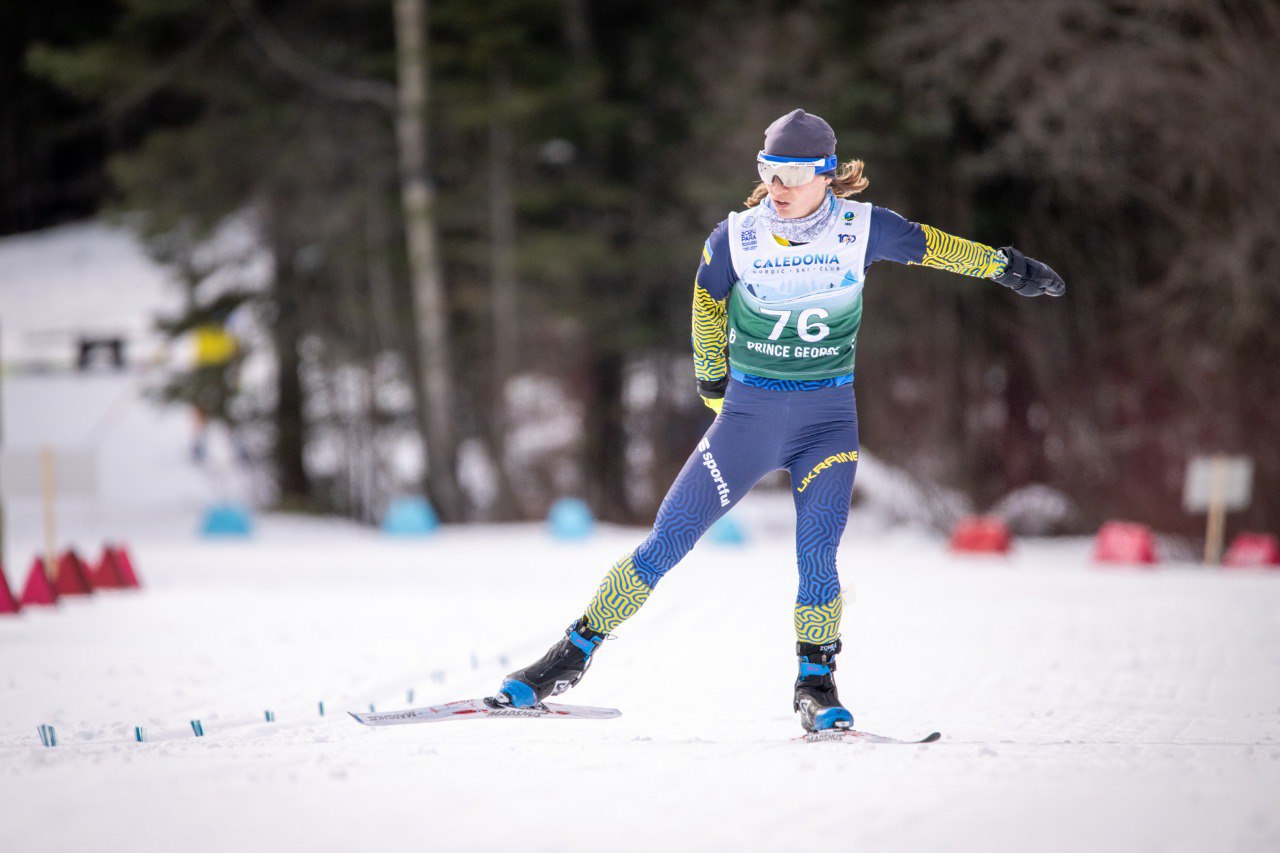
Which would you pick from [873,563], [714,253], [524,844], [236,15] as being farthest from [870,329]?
[524,844]

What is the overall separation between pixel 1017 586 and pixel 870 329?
21.7 ft

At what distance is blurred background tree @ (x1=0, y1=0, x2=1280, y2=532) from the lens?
1275 centimetres

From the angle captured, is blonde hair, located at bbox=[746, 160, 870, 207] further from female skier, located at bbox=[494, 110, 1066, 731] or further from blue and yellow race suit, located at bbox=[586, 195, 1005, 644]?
blue and yellow race suit, located at bbox=[586, 195, 1005, 644]

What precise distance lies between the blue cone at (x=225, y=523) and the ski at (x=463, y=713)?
31.9ft

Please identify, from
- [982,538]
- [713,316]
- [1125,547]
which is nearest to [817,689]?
[713,316]

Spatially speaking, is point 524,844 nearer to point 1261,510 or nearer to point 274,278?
point 1261,510

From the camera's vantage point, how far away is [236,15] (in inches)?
606

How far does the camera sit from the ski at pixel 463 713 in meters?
4.32

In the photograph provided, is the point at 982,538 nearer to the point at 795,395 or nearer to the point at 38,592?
the point at 38,592

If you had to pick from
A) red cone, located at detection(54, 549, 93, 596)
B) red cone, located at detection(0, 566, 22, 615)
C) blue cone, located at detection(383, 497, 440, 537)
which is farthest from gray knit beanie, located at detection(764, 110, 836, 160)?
blue cone, located at detection(383, 497, 440, 537)

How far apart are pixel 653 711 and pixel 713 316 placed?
1466mm

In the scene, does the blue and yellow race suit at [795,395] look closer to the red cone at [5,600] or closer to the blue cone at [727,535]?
the red cone at [5,600]

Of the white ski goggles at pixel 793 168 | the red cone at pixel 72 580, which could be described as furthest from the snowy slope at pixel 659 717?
the white ski goggles at pixel 793 168

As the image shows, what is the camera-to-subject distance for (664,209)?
58.4ft
